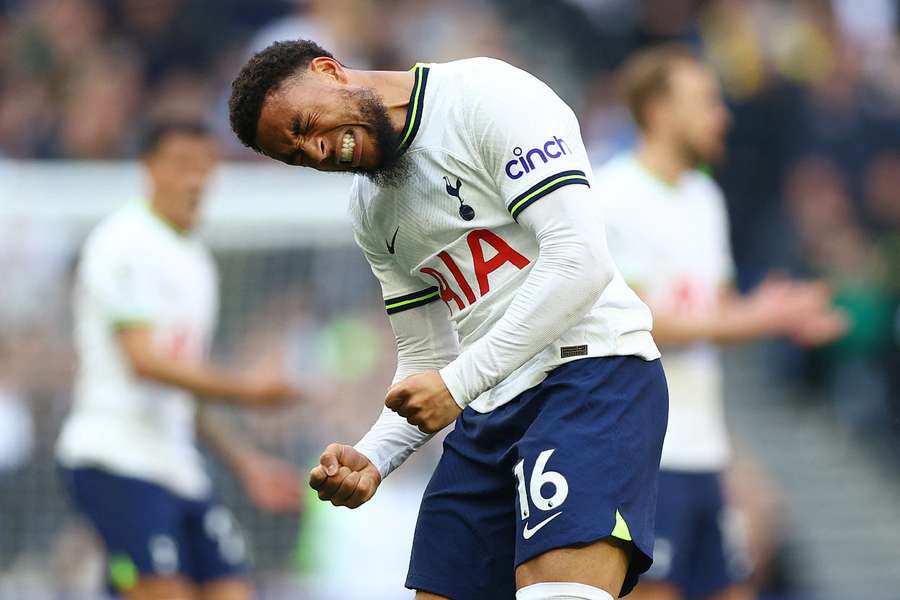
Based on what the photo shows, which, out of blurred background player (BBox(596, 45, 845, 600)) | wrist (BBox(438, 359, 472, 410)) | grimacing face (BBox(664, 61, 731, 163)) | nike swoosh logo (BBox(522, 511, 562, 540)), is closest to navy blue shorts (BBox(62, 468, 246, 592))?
blurred background player (BBox(596, 45, 845, 600))

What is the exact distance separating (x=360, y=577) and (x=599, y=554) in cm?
639

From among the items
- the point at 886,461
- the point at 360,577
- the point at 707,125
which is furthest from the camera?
the point at 886,461

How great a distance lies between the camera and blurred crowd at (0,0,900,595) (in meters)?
10.6

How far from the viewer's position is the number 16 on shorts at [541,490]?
12.5 feet

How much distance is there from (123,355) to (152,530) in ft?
2.73

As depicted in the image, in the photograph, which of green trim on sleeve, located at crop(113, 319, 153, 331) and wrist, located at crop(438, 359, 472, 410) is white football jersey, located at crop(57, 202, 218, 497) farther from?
wrist, located at crop(438, 359, 472, 410)

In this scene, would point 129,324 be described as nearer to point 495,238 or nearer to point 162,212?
point 162,212

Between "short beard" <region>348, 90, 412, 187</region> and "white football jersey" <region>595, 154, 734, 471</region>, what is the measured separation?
8.68 ft

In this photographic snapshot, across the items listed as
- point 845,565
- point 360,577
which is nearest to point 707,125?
point 360,577

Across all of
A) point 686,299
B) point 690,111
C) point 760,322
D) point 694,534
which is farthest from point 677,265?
point 694,534

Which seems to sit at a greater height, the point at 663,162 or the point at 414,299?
the point at 663,162

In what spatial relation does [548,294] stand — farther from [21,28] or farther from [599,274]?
[21,28]

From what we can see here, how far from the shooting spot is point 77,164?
12.2m

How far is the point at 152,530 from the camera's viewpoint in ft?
21.8
